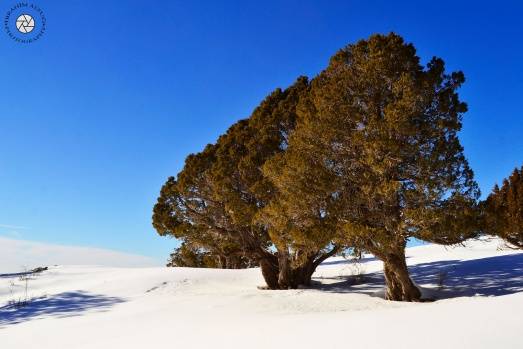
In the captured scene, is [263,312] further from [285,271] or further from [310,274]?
[310,274]

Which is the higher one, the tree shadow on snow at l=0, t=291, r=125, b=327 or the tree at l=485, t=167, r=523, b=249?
the tree at l=485, t=167, r=523, b=249

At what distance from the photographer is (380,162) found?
1198 cm

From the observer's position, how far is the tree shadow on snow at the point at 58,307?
13.7 meters

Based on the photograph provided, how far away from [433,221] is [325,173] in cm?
340

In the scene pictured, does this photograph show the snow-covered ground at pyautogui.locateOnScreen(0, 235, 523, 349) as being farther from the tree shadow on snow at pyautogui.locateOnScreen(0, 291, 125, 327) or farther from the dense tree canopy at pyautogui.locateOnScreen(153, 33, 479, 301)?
the dense tree canopy at pyautogui.locateOnScreen(153, 33, 479, 301)

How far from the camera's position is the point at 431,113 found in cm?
1292

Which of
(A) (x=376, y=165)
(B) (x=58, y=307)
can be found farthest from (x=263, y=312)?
(B) (x=58, y=307)

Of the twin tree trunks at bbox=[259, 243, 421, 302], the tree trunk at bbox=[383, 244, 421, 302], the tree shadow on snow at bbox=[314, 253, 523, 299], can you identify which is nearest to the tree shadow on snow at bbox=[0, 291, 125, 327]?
the twin tree trunks at bbox=[259, 243, 421, 302]

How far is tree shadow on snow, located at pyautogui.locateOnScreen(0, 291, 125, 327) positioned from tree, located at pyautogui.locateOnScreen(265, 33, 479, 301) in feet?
23.5

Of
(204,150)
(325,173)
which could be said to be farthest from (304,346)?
(204,150)

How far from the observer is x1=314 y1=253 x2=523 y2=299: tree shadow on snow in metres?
13.8

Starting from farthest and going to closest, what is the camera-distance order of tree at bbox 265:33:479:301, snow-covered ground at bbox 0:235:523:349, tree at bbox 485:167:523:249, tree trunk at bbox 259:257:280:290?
1. tree at bbox 485:167:523:249
2. tree trunk at bbox 259:257:280:290
3. tree at bbox 265:33:479:301
4. snow-covered ground at bbox 0:235:523:349

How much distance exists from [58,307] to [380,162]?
40.3 feet

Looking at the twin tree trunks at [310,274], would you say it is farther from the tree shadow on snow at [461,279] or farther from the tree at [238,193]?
the tree shadow on snow at [461,279]
